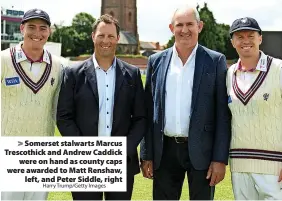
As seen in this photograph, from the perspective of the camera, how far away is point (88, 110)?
14.7 feet

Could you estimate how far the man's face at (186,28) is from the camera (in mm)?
4629

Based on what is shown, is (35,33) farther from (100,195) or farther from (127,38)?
(127,38)

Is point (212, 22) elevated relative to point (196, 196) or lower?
elevated

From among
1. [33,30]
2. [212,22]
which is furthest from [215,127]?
[212,22]

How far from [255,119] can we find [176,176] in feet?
3.55

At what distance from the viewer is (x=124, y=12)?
101875mm

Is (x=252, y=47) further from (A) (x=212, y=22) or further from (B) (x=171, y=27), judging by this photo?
(A) (x=212, y=22)

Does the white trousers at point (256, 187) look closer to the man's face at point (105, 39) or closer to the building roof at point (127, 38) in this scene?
the man's face at point (105, 39)

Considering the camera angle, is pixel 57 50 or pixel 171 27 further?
pixel 57 50

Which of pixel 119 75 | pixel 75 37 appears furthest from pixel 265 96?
pixel 75 37

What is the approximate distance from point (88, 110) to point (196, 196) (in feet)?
4.83

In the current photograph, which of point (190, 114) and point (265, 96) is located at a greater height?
point (265, 96)

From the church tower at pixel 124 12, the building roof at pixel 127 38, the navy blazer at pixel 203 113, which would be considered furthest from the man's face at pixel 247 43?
the church tower at pixel 124 12

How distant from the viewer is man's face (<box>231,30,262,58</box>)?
452 cm
